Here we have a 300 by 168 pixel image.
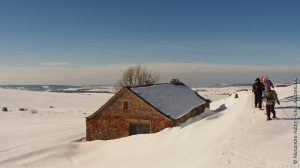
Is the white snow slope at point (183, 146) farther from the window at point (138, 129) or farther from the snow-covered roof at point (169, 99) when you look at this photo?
the snow-covered roof at point (169, 99)

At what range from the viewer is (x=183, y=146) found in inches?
781

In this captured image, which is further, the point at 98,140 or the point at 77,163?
the point at 98,140

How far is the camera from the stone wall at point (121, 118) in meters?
28.0

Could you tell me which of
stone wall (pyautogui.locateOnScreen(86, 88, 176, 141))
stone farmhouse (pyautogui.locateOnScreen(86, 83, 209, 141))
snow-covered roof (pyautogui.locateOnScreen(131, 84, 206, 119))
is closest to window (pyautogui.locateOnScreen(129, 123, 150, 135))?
stone farmhouse (pyautogui.locateOnScreen(86, 83, 209, 141))

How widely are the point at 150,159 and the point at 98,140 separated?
11.4m

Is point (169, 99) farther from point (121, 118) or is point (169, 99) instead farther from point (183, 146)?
point (183, 146)

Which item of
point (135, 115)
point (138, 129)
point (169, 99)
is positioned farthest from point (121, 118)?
point (169, 99)

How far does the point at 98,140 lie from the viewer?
29.6 meters

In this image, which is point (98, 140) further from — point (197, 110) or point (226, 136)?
point (226, 136)

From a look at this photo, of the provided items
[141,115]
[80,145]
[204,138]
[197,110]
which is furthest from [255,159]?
[197,110]

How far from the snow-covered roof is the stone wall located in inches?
26.5

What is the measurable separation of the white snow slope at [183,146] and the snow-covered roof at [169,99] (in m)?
3.61

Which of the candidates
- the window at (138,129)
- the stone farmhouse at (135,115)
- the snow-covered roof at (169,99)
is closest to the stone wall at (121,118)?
the stone farmhouse at (135,115)

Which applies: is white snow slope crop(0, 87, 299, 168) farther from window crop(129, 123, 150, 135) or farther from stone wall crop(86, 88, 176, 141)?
window crop(129, 123, 150, 135)
